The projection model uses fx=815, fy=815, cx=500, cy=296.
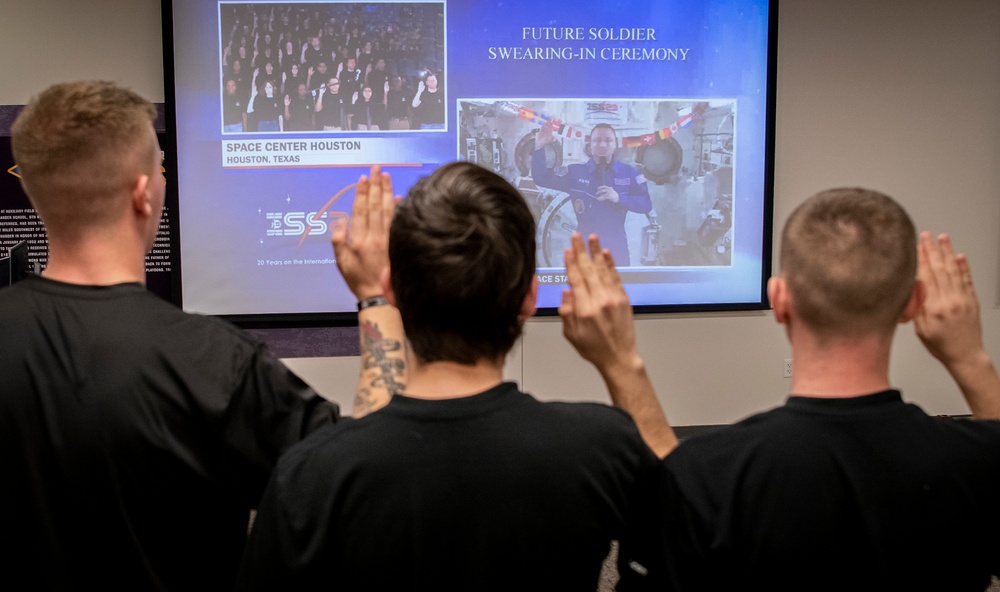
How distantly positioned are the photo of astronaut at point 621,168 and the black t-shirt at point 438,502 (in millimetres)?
3020

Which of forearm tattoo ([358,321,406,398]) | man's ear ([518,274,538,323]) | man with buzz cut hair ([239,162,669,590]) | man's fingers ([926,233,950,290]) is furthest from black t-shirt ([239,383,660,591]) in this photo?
man's fingers ([926,233,950,290])

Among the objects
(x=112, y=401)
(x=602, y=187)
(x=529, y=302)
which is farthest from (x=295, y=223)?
(x=529, y=302)

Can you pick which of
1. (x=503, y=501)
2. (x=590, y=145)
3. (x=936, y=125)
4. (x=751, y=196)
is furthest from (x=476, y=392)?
(x=936, y=125)

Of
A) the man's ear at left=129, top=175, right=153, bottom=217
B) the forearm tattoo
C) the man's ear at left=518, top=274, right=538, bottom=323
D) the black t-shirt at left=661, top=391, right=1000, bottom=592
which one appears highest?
the man's ear at left=129, top=175, right=153, bottom=217

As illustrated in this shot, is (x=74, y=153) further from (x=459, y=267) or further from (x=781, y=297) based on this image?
(x=781, y=297)

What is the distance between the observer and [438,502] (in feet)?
3.04

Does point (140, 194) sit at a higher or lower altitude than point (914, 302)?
higher

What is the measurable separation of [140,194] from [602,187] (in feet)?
9.80

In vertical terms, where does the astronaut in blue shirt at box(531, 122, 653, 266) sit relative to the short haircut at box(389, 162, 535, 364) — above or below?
above

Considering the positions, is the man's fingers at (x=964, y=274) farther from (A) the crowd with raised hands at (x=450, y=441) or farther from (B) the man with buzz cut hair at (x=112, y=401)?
(B) the man with buzz cut hair at (x=112, y=401)

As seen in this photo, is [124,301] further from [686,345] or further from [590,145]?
[686,345]

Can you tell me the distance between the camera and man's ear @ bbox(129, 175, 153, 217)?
3.98ft

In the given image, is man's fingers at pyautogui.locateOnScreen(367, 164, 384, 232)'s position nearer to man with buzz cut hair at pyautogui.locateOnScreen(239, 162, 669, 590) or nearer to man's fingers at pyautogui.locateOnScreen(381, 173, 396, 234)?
man's fingers at pyautogui.locateOnScreen(381, 173, 396, 234)

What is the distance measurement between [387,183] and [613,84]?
112 inches
